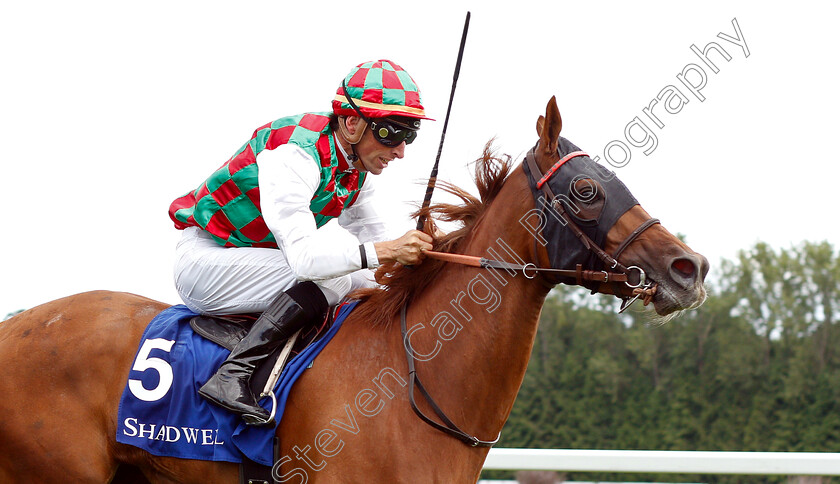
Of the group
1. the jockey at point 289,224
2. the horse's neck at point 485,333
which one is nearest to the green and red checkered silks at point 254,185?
the jockey at point 289,224

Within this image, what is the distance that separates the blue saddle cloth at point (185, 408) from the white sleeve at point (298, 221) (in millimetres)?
387

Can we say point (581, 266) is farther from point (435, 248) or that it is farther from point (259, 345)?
point (259, 345)

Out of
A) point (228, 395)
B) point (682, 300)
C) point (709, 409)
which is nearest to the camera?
point (682, 300)

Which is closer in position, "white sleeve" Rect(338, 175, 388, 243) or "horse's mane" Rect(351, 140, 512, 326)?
"horse's mane" Rect(351, 140, 512, 326)

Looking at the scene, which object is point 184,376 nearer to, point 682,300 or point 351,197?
point 351,197

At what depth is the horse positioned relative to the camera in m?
3.02

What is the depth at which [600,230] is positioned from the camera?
10.0 ft

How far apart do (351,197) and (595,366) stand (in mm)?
43378

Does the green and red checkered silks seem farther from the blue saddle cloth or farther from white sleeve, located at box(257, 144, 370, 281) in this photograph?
the blue saddle cloth

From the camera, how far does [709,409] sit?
41844mm

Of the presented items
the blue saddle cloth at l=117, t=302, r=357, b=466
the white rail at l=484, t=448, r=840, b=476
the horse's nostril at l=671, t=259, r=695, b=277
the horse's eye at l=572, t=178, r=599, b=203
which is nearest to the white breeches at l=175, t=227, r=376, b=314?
the blue saddle cloth at l=117, t=302, r=357, b=466

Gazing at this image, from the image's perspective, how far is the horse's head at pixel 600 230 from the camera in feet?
9.55

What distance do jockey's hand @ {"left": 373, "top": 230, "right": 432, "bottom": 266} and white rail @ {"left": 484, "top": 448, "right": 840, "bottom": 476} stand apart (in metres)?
2.53

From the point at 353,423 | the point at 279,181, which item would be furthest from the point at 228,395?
the point at 279,181
